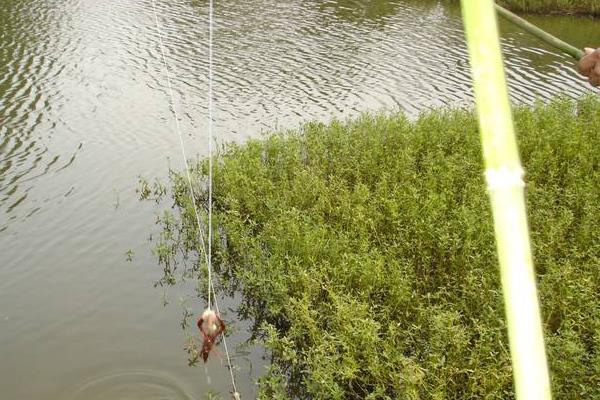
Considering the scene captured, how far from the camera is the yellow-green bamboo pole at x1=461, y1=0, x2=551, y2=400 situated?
42 centimetres

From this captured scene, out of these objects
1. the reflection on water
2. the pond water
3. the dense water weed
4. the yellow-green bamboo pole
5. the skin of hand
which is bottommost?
the pond water

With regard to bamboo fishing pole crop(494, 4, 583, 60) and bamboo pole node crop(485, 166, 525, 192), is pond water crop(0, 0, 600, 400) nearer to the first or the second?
bamboo fishing pole crop(494, 4, 583, 60)

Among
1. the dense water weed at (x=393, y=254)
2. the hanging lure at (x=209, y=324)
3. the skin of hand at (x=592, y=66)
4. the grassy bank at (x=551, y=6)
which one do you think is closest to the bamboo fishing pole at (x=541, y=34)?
the skin of hand at (x=592, y=66)

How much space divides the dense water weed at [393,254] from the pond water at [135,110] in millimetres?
735

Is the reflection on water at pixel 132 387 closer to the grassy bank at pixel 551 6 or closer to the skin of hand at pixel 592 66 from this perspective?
the skin of hand at pixel 592 66

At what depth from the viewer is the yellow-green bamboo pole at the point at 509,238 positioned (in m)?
0.42

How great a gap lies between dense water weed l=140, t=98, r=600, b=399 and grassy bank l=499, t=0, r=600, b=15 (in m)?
15.4

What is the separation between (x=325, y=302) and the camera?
250 inches

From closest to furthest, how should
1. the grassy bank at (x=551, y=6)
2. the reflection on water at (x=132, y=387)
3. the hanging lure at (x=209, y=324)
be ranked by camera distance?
the hanging lure at (x=209, y=324) → the reflection on water at (x=132, y=387) → the grassy bank at (x=551, y=6)

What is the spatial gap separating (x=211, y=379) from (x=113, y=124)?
7847mm

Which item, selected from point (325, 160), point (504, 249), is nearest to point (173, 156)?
point (325, 160)

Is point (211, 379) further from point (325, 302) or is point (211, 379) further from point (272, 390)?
point (325, 302)

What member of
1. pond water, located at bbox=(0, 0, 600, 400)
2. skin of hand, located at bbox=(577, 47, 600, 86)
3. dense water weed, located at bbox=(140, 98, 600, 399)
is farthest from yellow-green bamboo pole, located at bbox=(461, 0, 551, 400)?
pond water, located at bbox=(0, 0, 600, 400)

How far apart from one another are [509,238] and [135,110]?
1328 centimetres
